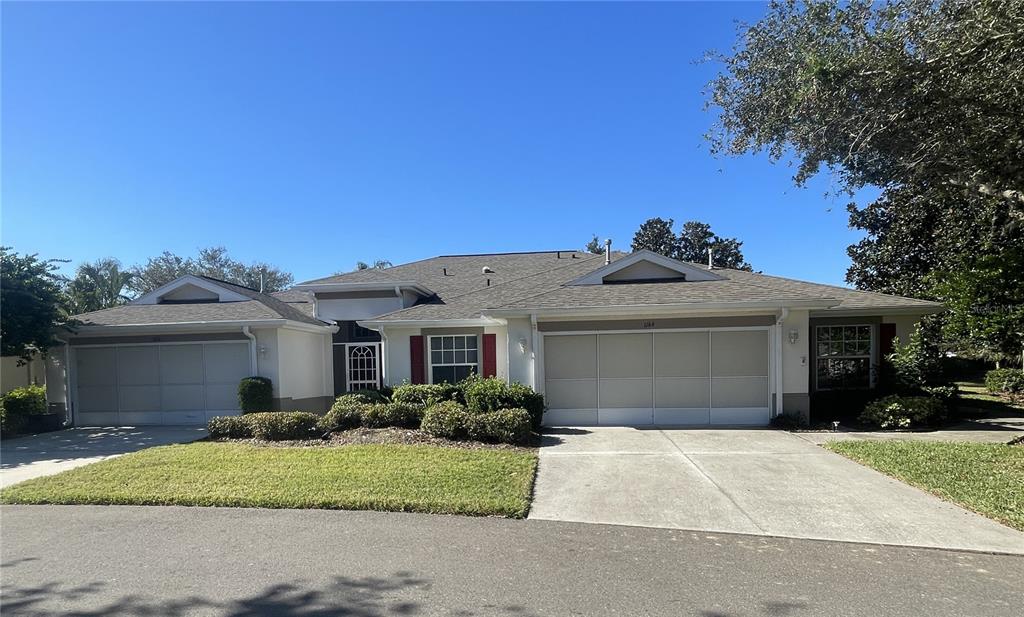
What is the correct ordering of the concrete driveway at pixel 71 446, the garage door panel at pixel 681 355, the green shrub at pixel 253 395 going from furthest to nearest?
1. the green shrub at pixel 253 395
2. the garage door panel at pixel 681 355
3. the concrete driveway at pixel 71 446

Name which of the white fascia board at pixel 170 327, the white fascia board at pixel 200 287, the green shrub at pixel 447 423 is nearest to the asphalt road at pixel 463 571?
the green shrub at pixel 447 423

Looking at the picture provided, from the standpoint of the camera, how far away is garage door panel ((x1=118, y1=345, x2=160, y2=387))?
13.3 metres

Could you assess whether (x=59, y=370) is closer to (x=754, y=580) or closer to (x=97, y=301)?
(x=754, y=580)

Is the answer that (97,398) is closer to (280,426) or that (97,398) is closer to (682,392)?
(280,426)

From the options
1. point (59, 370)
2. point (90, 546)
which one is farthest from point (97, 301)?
point (90, 546)

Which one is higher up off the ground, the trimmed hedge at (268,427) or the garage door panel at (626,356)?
the garage door panel at (626,356)

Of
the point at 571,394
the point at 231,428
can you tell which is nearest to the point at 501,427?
the point at 571,394

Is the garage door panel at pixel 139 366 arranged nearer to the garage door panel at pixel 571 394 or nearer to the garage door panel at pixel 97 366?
the garage door panel at pixel 97 366

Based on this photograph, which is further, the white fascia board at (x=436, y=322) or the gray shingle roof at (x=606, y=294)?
the white fascia board at (x=436, y=322)

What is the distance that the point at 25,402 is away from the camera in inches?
477

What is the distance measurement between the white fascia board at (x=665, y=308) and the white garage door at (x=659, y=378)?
611mm

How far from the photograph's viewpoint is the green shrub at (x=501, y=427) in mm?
9273

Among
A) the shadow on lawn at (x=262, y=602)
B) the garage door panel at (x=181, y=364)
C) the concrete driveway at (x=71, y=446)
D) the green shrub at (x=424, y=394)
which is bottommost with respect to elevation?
the concrete driveway at (x=71, y=446)

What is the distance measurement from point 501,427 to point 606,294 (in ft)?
14.4
